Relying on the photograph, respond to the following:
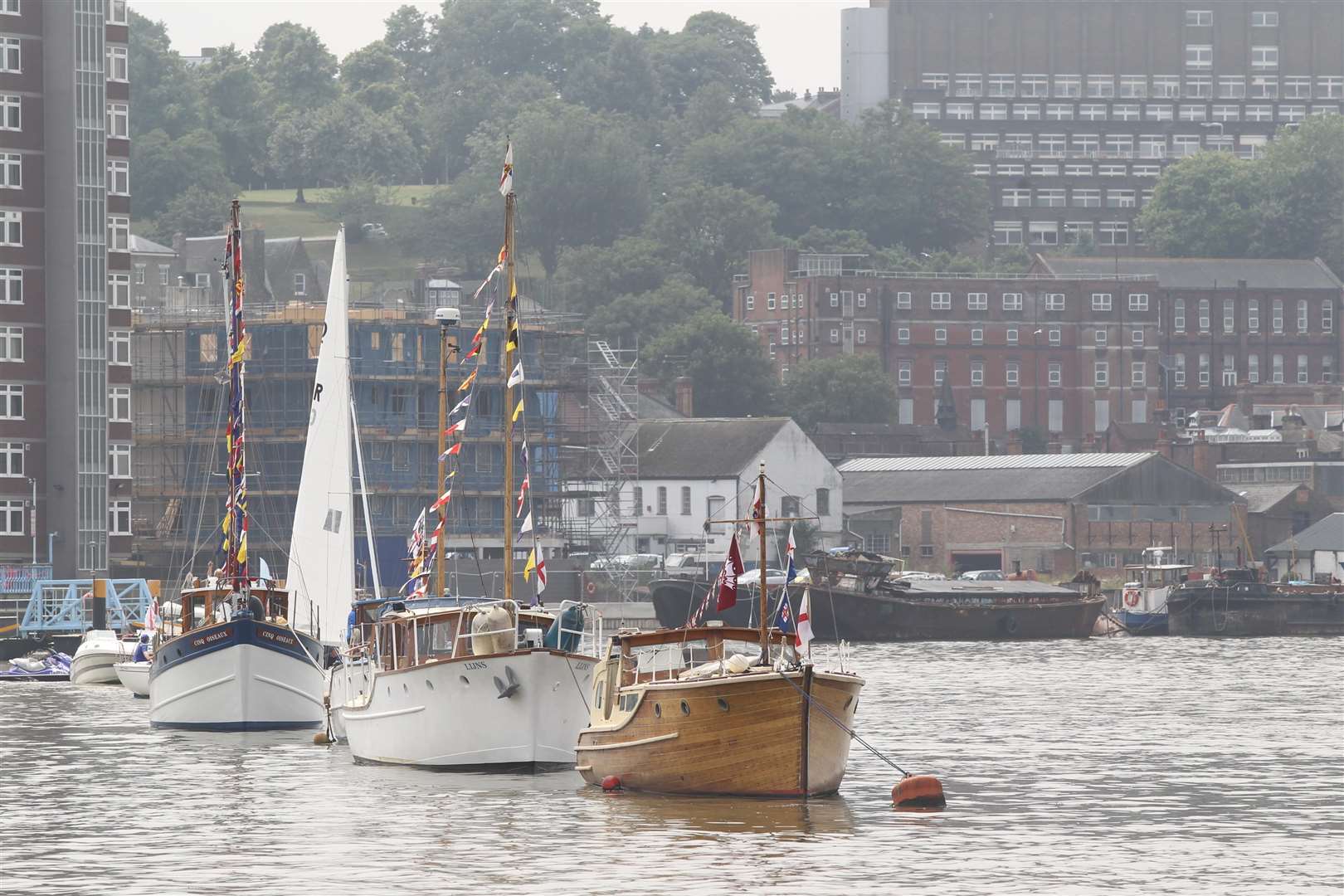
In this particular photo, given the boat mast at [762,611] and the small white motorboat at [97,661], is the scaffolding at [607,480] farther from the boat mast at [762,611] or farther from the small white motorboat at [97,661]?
the boat mast at [762,611]

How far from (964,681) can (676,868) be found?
58.3 meters

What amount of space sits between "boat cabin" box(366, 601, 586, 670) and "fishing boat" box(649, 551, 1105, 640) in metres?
80.6

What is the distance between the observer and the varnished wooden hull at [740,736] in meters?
46.4

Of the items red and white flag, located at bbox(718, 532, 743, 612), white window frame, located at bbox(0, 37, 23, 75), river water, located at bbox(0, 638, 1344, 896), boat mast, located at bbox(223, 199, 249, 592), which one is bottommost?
river water, located at bbox(0, 638, 1344, 896)

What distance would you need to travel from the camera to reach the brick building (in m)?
176

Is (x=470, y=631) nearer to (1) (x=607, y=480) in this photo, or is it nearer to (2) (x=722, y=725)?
(2) (x=722, y=725)

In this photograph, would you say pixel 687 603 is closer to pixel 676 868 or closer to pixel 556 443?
pixel 556 443

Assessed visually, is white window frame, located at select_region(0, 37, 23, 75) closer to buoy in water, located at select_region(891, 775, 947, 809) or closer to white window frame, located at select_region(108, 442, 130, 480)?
white window frame, located at select_region(108, 442, 130, 480)

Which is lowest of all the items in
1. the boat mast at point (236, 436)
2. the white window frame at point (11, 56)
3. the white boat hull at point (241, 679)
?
the white boat hull at point (241, 679)

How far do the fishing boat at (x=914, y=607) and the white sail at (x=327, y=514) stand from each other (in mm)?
59465

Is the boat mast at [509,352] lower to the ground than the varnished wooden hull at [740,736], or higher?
higher

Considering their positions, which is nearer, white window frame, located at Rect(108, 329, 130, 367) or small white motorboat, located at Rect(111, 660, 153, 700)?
small white motorboat, located at Rect(111, 660, 153, 700)

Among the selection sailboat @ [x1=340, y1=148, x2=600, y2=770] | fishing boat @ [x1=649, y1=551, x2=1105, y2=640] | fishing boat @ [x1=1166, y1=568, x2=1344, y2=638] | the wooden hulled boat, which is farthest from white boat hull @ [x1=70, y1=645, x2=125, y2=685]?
fishing boat @ [x1=1166, y1=568, x2=1344, y2=638]

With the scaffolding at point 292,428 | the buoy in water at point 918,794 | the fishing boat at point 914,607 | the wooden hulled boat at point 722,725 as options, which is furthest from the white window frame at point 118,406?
the buoy in water at point 918,794
